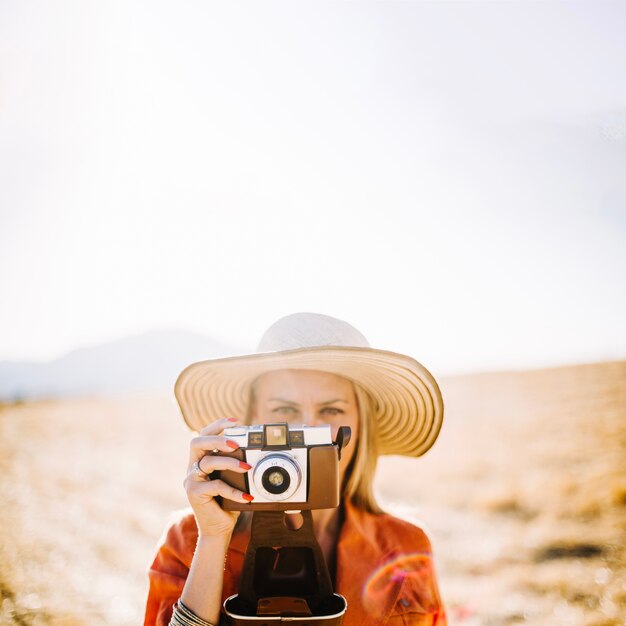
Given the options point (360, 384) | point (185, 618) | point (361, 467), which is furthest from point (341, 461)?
point (185, 618)

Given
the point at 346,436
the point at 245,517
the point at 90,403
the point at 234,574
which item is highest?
the point at 90,403

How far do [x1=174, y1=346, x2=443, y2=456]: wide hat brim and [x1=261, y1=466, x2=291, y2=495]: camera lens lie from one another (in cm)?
45

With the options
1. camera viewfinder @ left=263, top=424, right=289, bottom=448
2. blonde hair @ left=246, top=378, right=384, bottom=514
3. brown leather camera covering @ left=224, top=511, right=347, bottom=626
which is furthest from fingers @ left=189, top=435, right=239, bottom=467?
blonde hair @ left=246, top=378, right=384, bottom=514

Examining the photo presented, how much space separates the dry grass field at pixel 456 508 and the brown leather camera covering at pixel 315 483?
760 millimetres

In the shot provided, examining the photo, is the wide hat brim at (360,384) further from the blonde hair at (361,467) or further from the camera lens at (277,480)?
the camera lens at (277,480)

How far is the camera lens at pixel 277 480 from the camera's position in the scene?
4.96ft

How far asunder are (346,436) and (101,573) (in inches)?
143

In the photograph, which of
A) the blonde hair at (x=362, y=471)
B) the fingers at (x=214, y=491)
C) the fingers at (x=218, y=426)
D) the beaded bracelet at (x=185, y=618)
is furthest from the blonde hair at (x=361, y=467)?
the beaded bracelet at (x=185, y=618)

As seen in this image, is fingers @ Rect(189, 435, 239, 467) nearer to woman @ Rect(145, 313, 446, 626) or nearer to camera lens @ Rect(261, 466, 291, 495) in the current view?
woman @ Rect(145, 313, 446, 626)

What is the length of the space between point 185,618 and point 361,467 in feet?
3.12

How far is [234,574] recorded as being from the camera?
171cm

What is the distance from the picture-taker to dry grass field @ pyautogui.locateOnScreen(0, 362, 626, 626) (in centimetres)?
355

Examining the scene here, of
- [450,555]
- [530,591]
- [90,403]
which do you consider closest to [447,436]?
[450,555]

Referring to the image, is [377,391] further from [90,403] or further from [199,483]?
[90,403]
